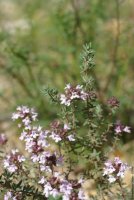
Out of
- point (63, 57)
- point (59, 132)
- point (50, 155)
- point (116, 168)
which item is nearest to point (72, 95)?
point (59, 132)

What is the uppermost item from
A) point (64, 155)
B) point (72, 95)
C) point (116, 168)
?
point (72, 95)

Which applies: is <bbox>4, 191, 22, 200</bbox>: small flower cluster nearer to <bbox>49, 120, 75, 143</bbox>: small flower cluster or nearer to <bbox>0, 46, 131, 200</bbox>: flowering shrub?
<bbox>0, 46, 131, 200</bbox>: flowering shrub

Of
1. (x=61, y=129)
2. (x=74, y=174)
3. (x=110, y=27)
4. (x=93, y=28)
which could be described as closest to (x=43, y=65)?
(x=93, y=28)

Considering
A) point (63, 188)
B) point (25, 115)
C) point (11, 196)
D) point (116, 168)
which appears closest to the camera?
point (63, 188)

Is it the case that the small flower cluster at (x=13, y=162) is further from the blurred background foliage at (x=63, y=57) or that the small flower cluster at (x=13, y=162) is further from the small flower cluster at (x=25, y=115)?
the blurred background foliage at (x=63, y=57)

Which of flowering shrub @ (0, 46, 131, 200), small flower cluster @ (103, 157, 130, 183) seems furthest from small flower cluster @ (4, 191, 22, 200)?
small flower cluster @ (103, 157, 130, 183)

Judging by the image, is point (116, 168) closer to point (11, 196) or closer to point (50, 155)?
point (50, 155)
